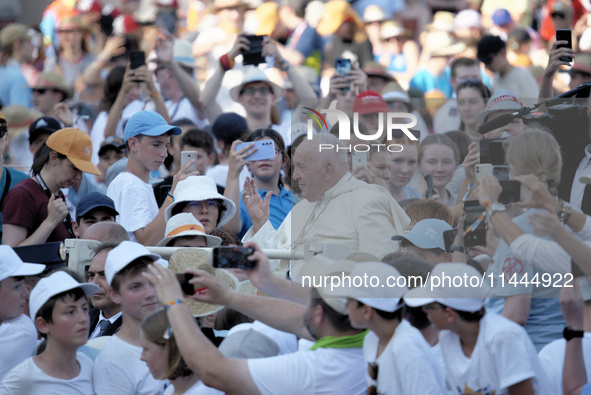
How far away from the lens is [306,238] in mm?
5289

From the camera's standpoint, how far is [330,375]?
11.9ft

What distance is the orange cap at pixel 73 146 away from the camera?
19.5 ft

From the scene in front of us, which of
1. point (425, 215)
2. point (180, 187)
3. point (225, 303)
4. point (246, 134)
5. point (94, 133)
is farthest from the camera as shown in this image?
point (94, 133)

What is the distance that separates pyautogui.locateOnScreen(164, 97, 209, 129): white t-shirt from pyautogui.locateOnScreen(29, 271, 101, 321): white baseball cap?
421 cm

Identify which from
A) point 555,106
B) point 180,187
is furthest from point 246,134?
point 555,106

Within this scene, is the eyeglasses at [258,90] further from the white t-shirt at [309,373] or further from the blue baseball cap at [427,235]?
the white t-shirt at [309,373]

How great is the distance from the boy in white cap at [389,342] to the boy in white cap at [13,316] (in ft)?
5.65

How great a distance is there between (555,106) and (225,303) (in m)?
2.08

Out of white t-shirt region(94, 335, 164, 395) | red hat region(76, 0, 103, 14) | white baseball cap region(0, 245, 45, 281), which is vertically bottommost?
white t-shirt region(94, 335, 164, 395)

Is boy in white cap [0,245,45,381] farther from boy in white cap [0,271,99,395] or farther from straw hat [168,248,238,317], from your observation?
straw hat [168,248,238,317]

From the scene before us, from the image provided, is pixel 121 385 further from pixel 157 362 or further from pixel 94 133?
pixel 94 133

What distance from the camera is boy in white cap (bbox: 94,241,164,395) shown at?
420cm

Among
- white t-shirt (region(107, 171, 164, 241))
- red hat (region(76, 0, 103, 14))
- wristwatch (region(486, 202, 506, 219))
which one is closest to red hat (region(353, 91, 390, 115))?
white t-shirt (region(107, 171, 164, 241))

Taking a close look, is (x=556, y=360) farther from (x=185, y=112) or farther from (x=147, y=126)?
(x=185, y=112)
